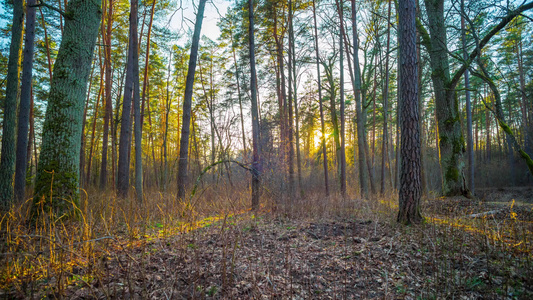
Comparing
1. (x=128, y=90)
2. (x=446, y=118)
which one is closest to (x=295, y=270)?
(x=446, y=118)

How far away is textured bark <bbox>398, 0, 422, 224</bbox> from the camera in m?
3.90

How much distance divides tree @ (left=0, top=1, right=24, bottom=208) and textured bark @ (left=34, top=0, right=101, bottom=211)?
2.98 metres

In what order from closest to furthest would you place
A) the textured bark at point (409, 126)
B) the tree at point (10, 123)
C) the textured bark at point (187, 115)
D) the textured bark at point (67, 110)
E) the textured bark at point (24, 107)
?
the textured bark at point (67, 110) → the textured bark at point (409, 126) → the tree at point (10, 123) → the textured bark at point (24, 107) → the textured bark at point (187, 115)

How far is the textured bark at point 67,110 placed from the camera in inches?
140

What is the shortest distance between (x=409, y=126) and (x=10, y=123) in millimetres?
8873

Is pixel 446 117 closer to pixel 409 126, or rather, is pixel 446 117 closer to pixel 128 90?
pixel 409 126

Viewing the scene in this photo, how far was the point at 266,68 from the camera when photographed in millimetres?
12242

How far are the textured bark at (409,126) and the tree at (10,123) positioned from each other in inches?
327

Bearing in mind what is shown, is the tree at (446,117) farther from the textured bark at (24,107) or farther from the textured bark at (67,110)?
the textured bark at (24,107)

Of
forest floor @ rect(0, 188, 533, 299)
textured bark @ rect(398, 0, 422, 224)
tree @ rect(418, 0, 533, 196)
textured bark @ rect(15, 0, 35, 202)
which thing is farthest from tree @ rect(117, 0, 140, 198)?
tree @ rect(418, 0, 533, 196)

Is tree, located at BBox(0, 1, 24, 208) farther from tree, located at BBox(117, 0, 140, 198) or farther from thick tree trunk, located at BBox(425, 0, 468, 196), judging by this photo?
thick tree trunk, located at BBox(425, 0, 468, 196)

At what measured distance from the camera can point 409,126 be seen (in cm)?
393

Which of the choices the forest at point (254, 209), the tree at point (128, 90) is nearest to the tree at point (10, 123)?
the forest at point (254, 209)

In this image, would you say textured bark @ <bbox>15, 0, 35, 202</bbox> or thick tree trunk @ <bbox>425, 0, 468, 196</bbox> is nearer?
textured bark @ <bbox>15, 0, 35, 202</bbox>
